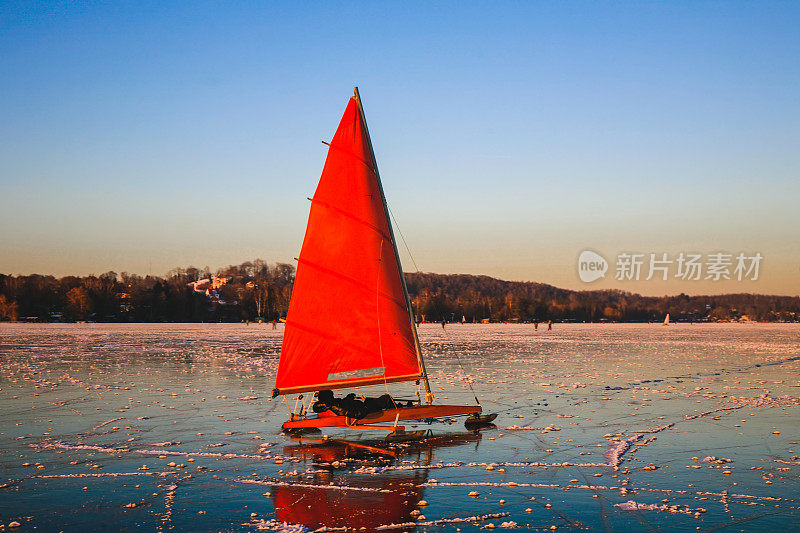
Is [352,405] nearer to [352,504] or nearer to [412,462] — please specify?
[412,462]

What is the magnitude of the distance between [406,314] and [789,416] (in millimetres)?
10558

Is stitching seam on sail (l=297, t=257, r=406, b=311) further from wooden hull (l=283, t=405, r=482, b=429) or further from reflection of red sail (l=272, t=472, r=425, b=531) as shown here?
reflection of red sail (l=272, t=472, r=425, b=531)

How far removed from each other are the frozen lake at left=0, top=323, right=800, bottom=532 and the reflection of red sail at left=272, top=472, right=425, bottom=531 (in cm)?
4

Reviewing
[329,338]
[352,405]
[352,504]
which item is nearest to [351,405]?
[352,405]

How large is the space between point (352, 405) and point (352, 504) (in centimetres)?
527

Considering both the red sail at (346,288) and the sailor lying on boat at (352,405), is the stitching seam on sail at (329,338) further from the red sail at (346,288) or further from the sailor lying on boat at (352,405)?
the sailor lying on boat at (352,405)

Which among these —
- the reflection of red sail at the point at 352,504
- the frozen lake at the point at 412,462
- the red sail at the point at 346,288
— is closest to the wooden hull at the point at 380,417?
the frozen lake at the point at 412,462

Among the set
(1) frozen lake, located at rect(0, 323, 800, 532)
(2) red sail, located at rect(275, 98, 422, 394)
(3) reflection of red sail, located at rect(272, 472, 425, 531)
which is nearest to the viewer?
(3) reflection of red sail, located at rect(272, 472, 425, 531)

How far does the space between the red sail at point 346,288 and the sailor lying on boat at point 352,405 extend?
1.01ft

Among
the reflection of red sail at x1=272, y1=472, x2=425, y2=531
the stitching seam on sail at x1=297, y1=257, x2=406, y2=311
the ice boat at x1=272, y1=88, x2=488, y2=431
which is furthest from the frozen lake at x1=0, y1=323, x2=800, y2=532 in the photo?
the stitching seam on sail at x1=297, y1=257, x2=406, y2=311

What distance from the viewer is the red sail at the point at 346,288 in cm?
1645

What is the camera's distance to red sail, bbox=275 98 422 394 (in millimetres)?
16453

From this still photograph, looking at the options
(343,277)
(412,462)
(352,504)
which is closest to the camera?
(352,504)

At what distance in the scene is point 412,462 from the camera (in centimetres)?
1367
